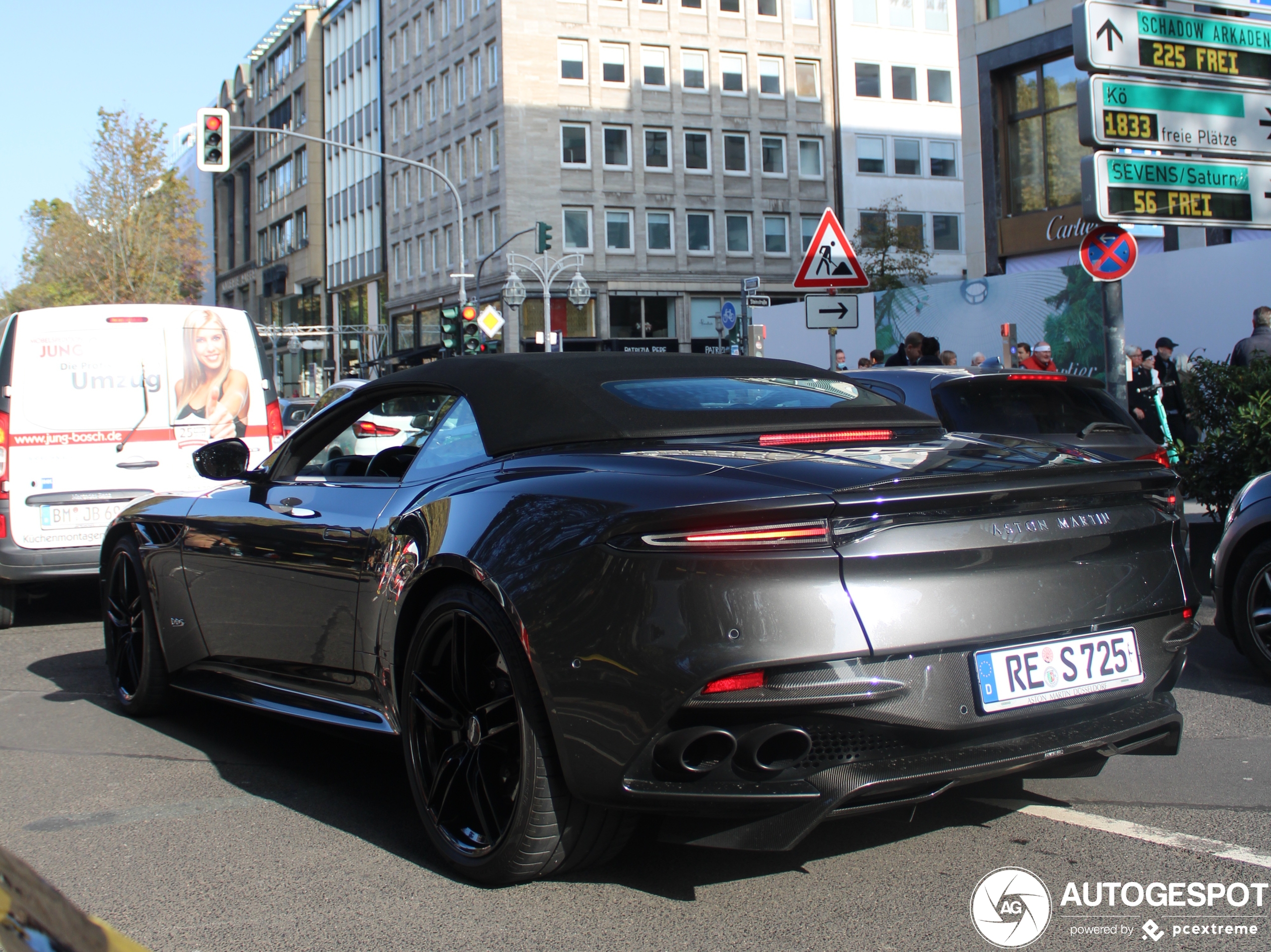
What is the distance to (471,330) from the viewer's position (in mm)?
27750

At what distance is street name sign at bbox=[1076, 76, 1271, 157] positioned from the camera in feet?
35.9

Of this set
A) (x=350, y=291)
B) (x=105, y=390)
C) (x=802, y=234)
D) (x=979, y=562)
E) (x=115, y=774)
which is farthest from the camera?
(x=350, y=291)

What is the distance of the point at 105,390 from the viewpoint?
28.1ft

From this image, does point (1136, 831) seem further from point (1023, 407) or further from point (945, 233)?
point (945, 233)

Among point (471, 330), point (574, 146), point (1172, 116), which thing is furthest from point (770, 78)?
point (1172, 116)

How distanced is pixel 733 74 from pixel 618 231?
9.08 m

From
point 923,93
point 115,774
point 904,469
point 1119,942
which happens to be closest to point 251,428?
point 115,774

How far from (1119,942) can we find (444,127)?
58839 mm

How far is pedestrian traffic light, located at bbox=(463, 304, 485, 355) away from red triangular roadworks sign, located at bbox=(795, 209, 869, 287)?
16.0 m

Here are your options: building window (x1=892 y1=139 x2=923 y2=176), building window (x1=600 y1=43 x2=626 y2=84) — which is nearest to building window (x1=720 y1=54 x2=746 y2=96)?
building window (x1=600 y1=43 x2=626 y2=84)

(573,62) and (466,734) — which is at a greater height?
(573,62)

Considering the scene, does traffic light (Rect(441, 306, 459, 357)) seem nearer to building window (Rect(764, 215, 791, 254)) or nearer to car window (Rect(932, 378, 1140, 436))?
car window (Rect(932, 378, 1140, 436))

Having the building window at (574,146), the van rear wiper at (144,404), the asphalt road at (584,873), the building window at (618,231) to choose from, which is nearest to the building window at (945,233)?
the building window at (618,231)

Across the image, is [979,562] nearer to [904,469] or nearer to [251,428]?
[904,469]
